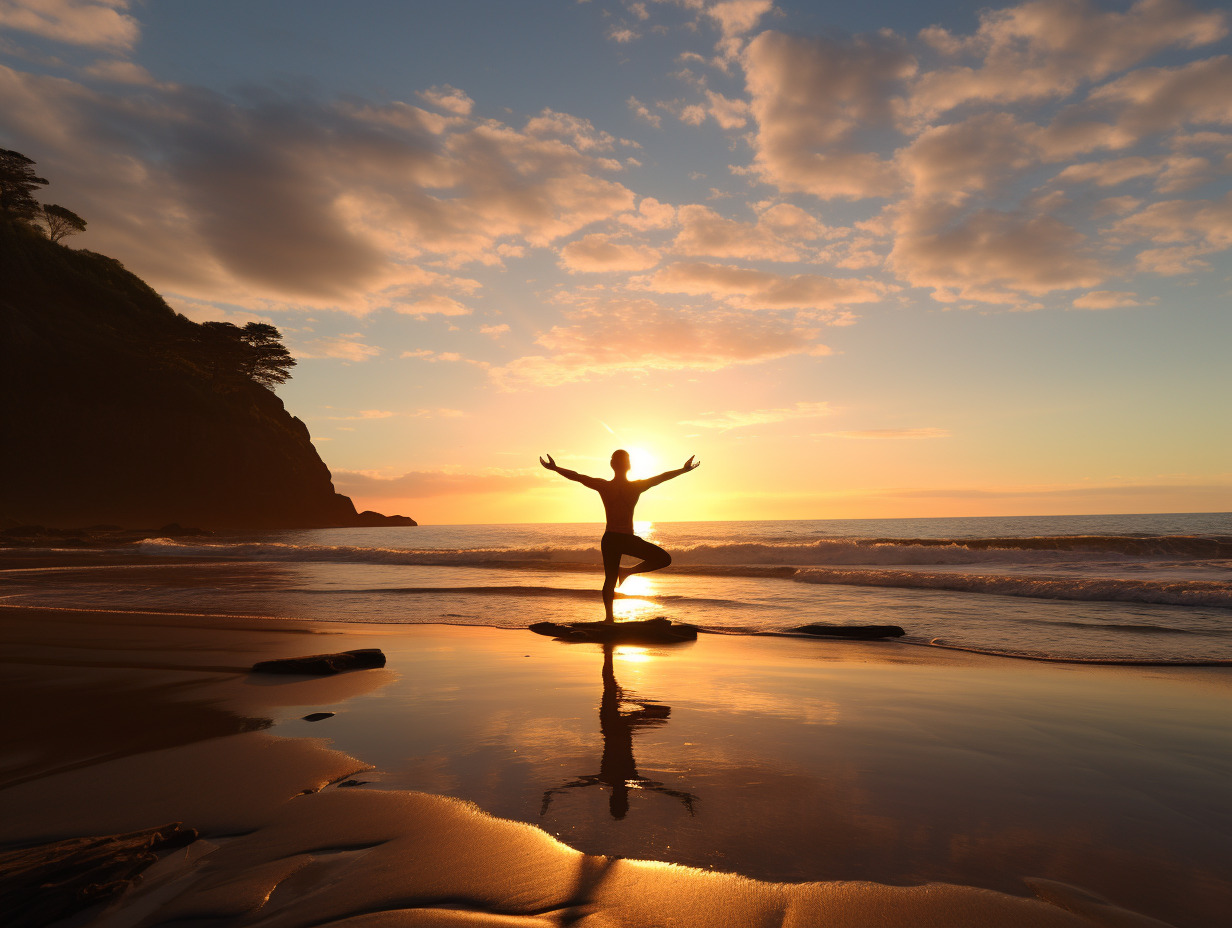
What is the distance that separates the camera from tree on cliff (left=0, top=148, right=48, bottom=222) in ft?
234

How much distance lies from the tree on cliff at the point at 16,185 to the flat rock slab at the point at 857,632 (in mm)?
99783

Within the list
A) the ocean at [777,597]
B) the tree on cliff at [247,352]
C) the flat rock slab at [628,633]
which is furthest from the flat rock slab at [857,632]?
the tree on cliff at [247,352]

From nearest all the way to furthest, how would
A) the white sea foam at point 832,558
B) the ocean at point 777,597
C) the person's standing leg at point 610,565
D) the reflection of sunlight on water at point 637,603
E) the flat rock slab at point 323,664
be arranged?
the flat rock slab at point 323,664
the person's standing leg at point 610,565
the ocean at point 777,597
the reflection of sunlight on water at point 637,603
the white sea foam at point 832,558

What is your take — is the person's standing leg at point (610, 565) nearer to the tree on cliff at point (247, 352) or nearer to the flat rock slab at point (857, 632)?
the flat rock slab at point (857, 632)

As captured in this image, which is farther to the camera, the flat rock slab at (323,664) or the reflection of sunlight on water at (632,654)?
the reflection of sunlight on water at (632,654)

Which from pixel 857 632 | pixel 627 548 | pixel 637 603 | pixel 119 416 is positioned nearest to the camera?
pixel 627 548

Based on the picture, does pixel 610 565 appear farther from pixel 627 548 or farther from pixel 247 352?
pixel 247 352

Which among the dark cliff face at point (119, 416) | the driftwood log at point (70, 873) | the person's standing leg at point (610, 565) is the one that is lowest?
the driftwood log at point (70, 873)

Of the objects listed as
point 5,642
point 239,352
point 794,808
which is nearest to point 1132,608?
point 794,808

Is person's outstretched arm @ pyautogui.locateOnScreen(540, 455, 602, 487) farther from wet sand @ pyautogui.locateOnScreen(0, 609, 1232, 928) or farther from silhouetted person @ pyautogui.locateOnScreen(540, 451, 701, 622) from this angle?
wet sand @ pyautogui.locateOnScreen(0, 609, 1232, 928)

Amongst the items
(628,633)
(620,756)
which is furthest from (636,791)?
(628,633)

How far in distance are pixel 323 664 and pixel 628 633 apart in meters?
3.97

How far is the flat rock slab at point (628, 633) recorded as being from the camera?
27.7 feet

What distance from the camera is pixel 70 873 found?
2.05 meters
